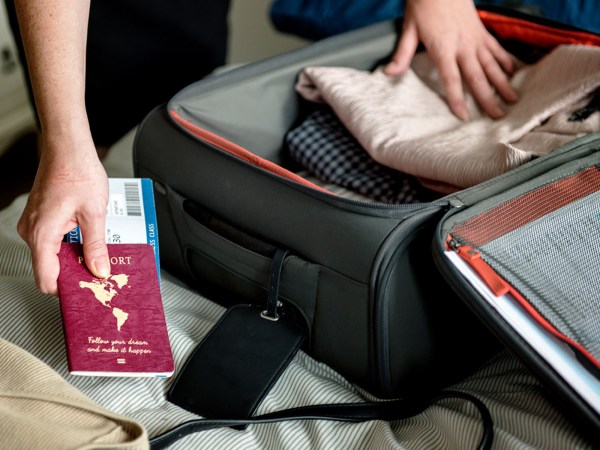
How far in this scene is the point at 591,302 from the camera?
2.12ft

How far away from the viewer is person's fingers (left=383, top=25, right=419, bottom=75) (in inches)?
41.3

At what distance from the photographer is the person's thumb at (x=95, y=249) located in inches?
27.7

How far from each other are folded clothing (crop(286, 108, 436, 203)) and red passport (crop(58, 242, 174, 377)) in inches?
12.8

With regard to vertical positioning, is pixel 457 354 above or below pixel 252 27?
above

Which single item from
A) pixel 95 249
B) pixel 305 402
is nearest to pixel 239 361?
pixel 305 402

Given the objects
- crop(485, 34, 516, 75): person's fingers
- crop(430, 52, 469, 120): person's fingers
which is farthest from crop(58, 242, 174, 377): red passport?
crop(485, 34, 516, 75): person's fingers

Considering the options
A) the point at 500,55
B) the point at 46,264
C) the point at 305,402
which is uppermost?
the point at 500,55

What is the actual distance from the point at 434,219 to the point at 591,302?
6.3 inches

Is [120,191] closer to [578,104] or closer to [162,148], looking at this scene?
[162,148]

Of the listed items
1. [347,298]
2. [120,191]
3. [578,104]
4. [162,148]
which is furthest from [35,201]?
[578,104]

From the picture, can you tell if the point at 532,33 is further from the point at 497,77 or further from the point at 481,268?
the point at 481,268

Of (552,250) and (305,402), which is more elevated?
(552,250)

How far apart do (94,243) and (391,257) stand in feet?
0.95

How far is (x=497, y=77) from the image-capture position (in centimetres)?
101
